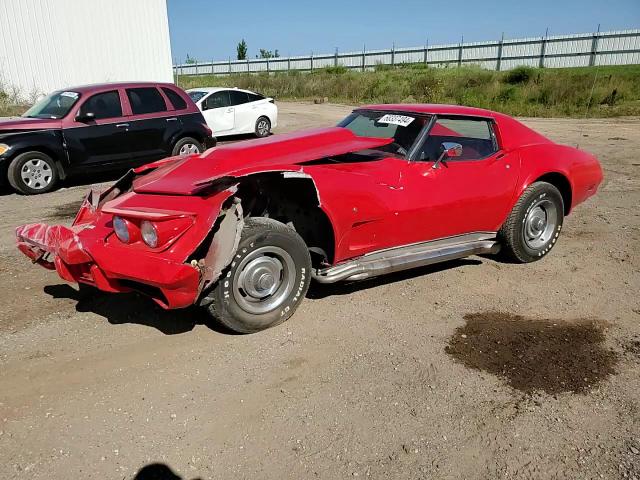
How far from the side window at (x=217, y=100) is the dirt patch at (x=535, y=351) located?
1147 cm

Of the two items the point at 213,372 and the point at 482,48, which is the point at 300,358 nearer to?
the point at 213,372

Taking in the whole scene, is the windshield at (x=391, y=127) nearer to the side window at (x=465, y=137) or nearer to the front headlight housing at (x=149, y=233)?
the side window at (x=465, y=137)

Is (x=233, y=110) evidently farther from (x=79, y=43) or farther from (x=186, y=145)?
(x=79, y=43)

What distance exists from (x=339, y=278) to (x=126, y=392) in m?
1.69

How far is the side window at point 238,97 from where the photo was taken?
14.7m

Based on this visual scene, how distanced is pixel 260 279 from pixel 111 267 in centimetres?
98

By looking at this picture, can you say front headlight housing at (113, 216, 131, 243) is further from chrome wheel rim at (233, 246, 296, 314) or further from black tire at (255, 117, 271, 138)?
black tire at (255, 117, 271, 138)

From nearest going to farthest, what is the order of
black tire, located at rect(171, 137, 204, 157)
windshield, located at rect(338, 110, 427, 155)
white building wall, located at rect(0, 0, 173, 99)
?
1. windshield, located at rect(338, 110, 427, 155)
2. black tire, located at rect(171, 137, 204, 157)
3. white building wall, located at rect(0, 0, 173, 99)

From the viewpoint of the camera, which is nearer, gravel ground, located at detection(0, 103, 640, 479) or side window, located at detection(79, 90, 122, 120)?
gravel ground, located at detection(0, 103, 640, 479)

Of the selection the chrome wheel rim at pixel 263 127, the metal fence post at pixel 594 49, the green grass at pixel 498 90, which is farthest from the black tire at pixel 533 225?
the metal fence post at pixel 594 49

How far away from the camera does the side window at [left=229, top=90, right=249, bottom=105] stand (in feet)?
48.1

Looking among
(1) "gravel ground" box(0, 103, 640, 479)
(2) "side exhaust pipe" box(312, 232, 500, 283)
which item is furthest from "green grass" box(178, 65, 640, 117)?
(1) "gravel ground" box(0, 103, 640, 479)

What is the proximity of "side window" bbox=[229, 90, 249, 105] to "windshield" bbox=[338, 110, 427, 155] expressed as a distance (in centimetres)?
1012

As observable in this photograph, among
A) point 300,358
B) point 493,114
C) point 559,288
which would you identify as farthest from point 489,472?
point 493,114
